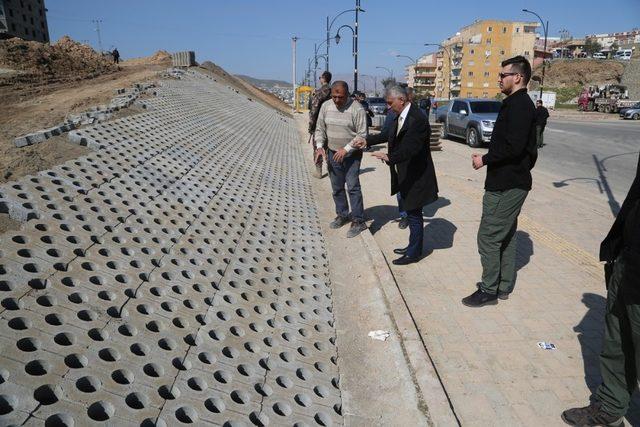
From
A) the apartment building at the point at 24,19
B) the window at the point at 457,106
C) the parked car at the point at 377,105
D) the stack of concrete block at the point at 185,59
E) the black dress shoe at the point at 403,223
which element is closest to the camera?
the black dress shoe at the point at 403,223

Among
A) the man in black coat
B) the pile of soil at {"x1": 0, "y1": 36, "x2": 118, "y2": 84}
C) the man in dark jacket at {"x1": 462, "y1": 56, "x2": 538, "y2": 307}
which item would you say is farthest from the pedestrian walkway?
the pile of soil at {"x1": 0, "y1": 36, "x2": 118, "y2": 84}

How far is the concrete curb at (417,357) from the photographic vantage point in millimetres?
2781

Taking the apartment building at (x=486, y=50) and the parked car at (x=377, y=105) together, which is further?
the apartment building at (x=486, y=50)

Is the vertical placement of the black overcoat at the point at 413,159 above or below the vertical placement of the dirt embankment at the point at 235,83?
below

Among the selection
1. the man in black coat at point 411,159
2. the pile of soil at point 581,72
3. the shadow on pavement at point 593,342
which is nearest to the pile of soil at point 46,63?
the man in black coat at point 411,159

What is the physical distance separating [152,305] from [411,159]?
3.15 m

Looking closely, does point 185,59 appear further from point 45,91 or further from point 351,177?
point 351,177

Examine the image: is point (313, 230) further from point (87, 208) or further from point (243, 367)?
point (243, 367)

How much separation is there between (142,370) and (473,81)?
109 metres

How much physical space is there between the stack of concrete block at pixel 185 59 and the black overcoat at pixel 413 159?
30430mm

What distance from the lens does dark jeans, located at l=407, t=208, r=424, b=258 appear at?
497 cm

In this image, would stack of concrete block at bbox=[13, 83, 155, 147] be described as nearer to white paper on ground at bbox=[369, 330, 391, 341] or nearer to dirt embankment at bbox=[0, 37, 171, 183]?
dirt embankment at bbox=[0, 37, 171, 183]

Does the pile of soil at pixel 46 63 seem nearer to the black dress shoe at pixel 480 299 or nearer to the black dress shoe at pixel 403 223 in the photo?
the black dress shoe at pixel 403 223

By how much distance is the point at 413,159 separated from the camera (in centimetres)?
494
